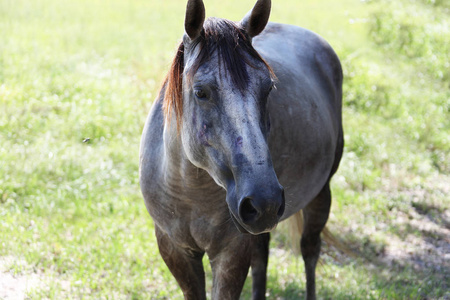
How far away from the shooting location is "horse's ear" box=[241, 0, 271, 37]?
2.30 meters

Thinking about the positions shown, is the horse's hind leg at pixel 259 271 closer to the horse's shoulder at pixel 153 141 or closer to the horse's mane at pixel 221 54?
the horse's shoulder at pixel 153 141

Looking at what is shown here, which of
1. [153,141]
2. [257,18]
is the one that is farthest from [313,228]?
[257,18]

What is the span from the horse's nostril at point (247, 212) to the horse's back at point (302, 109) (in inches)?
32.3

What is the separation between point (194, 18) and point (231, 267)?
1259 mm

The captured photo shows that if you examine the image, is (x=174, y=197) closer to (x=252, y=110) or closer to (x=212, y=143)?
(x=212, y=143)

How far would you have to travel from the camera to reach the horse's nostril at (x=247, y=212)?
1917 millimetres

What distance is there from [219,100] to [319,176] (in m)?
1.71

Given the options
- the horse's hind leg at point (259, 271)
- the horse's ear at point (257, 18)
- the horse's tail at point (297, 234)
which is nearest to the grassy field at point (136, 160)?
the horse's tail at point (297, 234)

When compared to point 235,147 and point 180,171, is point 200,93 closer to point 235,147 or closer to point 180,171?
point 235,147

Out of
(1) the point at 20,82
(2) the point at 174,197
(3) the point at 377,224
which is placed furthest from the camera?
(1) the point at 20,82

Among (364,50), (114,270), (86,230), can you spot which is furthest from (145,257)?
(364,50)

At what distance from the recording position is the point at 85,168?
5.73 m

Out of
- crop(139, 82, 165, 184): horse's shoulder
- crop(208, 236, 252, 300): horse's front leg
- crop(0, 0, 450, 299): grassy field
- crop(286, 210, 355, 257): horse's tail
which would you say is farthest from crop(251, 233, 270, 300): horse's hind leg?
crop(139, 82, 165, 184): horse's shoulder

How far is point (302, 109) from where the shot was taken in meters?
3.35
